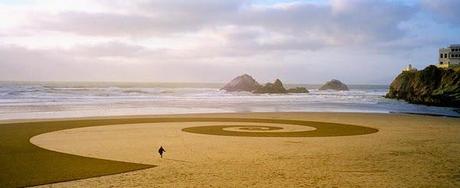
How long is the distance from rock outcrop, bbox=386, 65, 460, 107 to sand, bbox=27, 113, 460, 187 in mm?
37822

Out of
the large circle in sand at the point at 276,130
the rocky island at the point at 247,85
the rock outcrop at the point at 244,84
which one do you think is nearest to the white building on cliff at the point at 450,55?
the rocky island at the point at 247,85

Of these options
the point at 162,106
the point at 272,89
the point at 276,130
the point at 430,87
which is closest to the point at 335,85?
the point at 272,89

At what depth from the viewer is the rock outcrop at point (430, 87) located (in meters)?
59.3

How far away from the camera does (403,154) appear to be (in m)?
17.4

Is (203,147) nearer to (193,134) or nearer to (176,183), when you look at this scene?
(193,134)

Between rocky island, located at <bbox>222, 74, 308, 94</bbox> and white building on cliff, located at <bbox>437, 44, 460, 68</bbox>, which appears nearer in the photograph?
white building on cliff, located at <bbox>437, 44, 460, 68</bbox>

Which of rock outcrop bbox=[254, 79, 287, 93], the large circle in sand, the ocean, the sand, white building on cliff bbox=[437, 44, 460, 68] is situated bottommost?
the sand

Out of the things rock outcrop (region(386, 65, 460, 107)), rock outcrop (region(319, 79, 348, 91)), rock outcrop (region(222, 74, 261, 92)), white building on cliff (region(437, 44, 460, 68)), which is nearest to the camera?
rock outcrop (region(386, 65, 460, 107))

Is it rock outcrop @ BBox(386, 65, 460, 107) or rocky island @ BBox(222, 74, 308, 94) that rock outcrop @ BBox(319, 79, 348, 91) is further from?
rock outcrop @ BBox(386, 65, 460, 107)

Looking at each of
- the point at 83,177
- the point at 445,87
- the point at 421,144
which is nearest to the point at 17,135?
the point at 83,177

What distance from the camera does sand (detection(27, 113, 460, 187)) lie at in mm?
12742

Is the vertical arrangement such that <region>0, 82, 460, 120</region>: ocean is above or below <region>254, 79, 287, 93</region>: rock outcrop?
below

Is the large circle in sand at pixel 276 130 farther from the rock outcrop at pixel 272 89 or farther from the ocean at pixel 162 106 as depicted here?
the rock outcrop at pixel 272 89

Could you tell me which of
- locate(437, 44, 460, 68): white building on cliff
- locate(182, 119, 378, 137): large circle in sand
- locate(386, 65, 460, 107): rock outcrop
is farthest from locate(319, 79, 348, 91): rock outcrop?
locate(182, 119, 378, 137): large circle in sand
